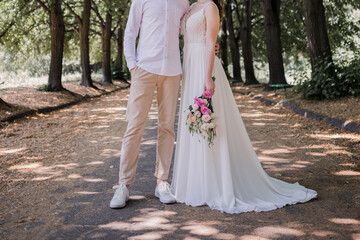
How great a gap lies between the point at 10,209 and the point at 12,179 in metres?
1.13

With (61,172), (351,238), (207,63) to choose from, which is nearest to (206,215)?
(351,238)

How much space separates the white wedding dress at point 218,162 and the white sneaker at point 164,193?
10 cm

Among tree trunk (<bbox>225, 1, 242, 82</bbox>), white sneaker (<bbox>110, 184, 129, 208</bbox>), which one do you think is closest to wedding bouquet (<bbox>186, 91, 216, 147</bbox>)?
white sneaker (<bbox>110, 184, 129, 208</bbox>)

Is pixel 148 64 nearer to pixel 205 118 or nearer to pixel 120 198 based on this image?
pixel 205 118

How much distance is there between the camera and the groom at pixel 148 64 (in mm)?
3727

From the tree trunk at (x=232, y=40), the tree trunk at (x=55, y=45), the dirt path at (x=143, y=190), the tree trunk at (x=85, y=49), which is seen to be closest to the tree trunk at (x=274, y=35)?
the dirt path at (x=143, y=190)

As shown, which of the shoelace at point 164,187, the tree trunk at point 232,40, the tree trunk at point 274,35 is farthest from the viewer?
the tree trunk at point 232,40

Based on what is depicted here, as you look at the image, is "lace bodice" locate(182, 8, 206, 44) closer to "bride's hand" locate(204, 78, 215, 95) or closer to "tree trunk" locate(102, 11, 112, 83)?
"bride's hand" locate(204, 78, 215, 95)

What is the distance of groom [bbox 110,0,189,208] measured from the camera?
3.73m

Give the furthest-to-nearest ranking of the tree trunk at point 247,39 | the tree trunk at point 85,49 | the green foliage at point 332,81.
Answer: the tree trunk at point 247,39
the tree trunk at point 85,49
the green foliage at point 332,81

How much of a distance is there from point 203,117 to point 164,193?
3.07 ft

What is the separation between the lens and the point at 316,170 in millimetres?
4672

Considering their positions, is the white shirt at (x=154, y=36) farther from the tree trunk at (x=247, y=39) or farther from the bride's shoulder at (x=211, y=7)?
the tree trunk at (x=247, y=39)

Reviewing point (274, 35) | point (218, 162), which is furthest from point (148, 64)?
point (274, 35)
